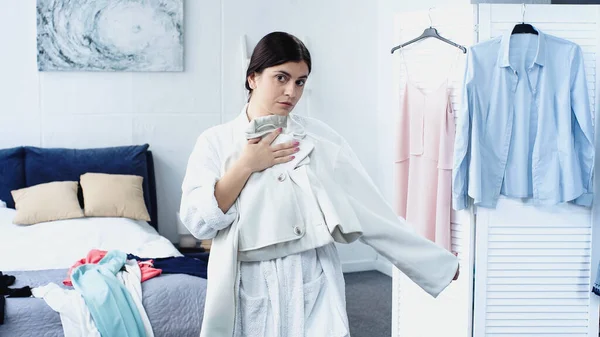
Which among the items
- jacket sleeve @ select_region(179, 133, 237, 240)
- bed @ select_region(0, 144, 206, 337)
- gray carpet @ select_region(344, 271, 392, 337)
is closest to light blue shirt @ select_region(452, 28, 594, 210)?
gray carpet @ select_region(344, 271, 392, 337)

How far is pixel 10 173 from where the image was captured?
15.1 feet

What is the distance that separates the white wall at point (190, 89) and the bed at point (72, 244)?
0.63 ft

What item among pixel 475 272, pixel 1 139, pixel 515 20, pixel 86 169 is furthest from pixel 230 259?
pixel 1 139

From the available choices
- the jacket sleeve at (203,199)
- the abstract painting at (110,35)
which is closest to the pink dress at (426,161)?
the abstract painting at (110,35)

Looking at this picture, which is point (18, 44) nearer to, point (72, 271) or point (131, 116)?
point (131, 116)

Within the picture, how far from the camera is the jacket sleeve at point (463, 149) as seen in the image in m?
3.43

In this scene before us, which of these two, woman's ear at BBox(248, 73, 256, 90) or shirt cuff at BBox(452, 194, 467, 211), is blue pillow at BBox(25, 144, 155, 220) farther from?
woman's ear at BBox(248, 73, 256, 90)

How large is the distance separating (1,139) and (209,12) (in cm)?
162

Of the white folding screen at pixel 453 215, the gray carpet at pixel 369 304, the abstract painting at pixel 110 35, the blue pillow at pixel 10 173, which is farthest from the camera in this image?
the abstract painting at pixel 110 35

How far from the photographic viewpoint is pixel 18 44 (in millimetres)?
4828

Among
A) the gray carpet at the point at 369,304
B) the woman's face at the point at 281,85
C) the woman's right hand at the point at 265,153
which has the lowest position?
the gray carpet at the point at 369,304

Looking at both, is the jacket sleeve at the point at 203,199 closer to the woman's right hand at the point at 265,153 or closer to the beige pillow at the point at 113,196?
the woman's right hand at the point at 265,153

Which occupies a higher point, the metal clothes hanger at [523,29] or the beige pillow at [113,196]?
the metal clothes hanger at [523,29]

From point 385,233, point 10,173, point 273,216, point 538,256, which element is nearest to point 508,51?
point 538,256
